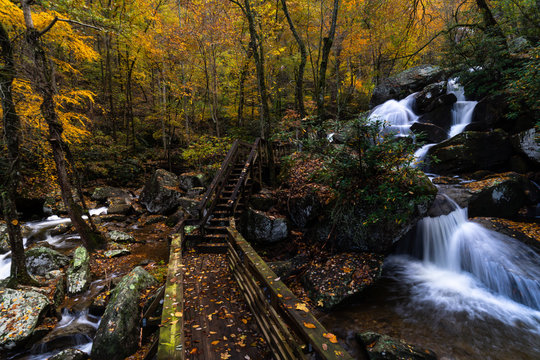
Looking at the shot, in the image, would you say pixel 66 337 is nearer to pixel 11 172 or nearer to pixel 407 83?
pixel 11 172

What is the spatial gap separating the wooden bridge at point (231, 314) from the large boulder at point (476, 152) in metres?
9.15

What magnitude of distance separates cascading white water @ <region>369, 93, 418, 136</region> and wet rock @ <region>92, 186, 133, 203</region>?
618 inches

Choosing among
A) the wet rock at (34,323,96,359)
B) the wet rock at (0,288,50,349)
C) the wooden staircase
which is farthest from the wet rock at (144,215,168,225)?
the wet rock at (34,323,96,359)

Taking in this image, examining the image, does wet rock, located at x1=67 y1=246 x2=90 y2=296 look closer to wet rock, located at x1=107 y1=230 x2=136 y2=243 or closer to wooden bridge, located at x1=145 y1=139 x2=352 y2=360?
wet rock, located at x1=107 y1=230 x2=136 y2=243

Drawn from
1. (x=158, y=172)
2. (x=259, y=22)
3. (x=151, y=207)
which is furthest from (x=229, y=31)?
(x=151, y=207)

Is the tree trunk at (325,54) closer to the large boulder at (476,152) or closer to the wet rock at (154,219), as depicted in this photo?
the large boulder at (476,152)

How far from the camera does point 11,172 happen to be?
230 inches

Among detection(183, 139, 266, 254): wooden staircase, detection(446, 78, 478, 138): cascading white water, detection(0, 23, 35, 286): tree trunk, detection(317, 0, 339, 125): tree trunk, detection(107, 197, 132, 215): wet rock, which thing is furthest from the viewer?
detection(107, 197, 132, 215): wet rock

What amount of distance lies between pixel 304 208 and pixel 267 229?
59.4 inches

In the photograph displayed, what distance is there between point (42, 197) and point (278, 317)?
14.6 m

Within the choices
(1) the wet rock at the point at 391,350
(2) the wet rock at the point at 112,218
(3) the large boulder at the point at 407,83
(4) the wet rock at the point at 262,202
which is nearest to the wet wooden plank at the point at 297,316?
(1) the wet rock at the point at 391,350

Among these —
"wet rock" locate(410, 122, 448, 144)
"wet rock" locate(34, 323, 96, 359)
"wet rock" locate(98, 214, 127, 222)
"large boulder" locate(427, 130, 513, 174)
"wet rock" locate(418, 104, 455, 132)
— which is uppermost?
"wet rock" locate(418, 104, 455, 132)

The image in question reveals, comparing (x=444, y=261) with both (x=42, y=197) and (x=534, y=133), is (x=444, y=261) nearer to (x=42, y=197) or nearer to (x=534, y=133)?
(x=534, y=133)

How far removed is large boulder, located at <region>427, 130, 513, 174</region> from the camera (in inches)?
366
